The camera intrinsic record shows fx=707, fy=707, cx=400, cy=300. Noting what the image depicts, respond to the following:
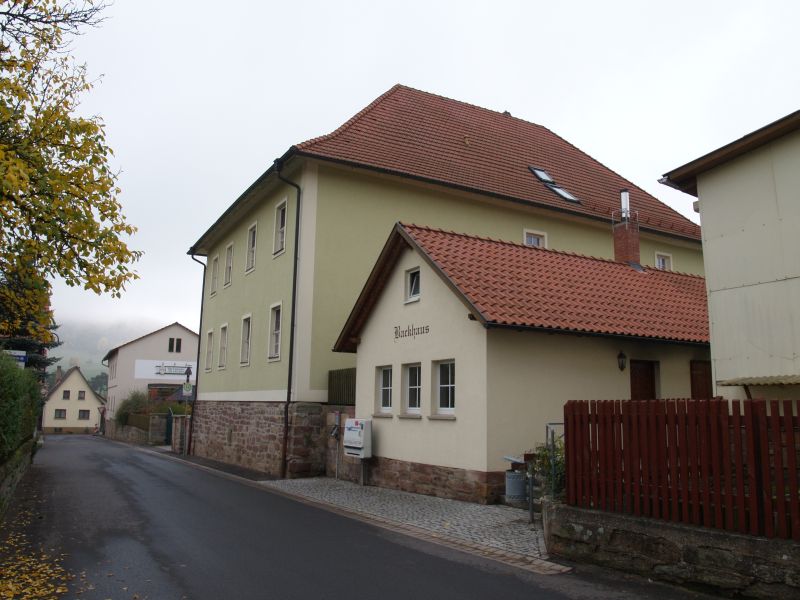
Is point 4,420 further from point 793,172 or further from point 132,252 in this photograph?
point 793,172

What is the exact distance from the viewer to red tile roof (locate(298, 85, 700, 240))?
2047 cm

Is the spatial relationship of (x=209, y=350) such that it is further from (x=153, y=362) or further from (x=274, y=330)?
(x=153, y=362)

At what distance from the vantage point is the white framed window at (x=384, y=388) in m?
15.5

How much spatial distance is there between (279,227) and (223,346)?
7033mm

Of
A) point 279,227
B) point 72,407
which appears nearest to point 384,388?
point 279,227

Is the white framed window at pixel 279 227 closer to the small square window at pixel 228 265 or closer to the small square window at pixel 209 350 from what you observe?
the small square window at pixel 228 265

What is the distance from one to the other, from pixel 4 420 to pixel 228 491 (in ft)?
16.6

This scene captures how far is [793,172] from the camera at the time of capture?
376 inches

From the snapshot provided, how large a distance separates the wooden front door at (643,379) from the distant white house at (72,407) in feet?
290

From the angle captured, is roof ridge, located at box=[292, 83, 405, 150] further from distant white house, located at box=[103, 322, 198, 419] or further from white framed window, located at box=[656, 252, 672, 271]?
distant white house, located at box=[103, 322, 198, 419]

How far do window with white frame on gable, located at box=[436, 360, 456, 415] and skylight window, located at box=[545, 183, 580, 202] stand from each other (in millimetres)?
12160

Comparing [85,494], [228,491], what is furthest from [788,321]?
[85,494]

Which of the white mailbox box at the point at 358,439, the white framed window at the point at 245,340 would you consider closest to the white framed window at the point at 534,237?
the white framed window at the point at 245,340

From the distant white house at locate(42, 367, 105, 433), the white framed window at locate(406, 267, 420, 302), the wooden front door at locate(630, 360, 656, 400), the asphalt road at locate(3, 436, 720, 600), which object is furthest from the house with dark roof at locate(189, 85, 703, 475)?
the distant white house at locate(42, 367, 105, 433)
